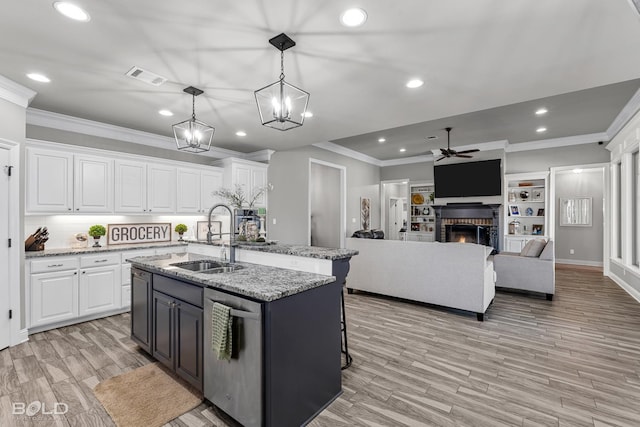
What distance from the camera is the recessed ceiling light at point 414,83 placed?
9.93ft

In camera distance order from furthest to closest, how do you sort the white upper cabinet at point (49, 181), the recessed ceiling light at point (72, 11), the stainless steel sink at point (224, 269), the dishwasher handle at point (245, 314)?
the white upper cabinet at point (49, 181) → the stainless steel sink at point (224, 269) → the recessed ceiling light at point (72, 11) → the dishwasher handle at point (245, 314)

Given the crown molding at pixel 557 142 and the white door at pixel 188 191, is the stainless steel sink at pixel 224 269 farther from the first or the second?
the crown molding at pixel 557 142

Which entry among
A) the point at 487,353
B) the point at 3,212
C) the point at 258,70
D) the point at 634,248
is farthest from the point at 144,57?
the point at 634,248

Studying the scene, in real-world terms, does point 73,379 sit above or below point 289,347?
below

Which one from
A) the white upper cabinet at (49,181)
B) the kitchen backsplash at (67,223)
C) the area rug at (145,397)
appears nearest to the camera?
the area rug at (145,397)

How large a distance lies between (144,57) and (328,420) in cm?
319

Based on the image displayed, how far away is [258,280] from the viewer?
2.06 metres

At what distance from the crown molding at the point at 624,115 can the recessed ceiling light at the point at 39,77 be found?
7142 mm

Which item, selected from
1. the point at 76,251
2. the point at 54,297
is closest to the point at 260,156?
the point at 76,251

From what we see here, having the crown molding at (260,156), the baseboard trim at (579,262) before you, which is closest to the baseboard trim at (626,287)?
the baseboard trim at (579,262)

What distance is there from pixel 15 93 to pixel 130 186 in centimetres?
161

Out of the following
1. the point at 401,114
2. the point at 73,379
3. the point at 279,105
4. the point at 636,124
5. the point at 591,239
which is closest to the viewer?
the point at 279,105

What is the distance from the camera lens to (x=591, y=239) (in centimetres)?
773

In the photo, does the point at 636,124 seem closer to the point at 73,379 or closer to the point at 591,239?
the point at 591,239
